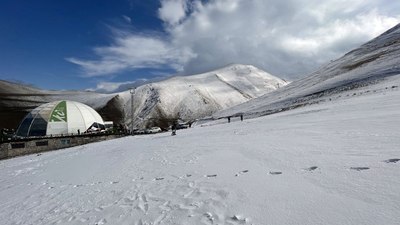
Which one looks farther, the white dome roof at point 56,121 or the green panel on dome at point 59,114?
the green panel on dome at point 59,114

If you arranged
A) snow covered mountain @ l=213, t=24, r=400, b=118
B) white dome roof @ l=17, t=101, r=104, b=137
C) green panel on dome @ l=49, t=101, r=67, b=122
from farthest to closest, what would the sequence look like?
1. green panel on dome @ l=49, t=101, r=67, b=122
2. white dome roof @ l=17, t=101, r=104, b=137
3. snow covered mountain @ l=213, t=24, r=400, b=118

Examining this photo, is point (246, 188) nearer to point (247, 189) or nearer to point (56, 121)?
point (247, 189)

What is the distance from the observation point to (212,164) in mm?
11258

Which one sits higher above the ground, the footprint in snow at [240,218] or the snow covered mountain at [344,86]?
the snow covered mountain at [344,86]

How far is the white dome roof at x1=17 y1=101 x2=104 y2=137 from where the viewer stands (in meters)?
62.6

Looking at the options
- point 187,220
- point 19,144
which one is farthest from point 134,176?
point 19,144

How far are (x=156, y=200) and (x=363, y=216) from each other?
4765mm

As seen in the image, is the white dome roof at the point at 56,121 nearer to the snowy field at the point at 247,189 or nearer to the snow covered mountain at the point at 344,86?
the snow covered mountain at the point at 344,86

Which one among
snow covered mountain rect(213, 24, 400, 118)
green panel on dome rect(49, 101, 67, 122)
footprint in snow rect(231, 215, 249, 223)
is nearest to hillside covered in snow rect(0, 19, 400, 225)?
footprint in snow rect(231, 215, 249, 223)

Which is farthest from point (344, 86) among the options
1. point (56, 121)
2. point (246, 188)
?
point (56, 121)

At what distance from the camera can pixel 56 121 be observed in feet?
210

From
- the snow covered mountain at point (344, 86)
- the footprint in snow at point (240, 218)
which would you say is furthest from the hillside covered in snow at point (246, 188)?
the snow covered mountain at point (344, 86)

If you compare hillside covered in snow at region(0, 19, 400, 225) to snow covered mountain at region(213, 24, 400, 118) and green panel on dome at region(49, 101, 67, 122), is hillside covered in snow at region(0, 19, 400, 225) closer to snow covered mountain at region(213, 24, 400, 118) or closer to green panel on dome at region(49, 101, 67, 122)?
snow covered mountain at region(213, 24, 400, 118)

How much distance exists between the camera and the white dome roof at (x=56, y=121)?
62562 millimetres
